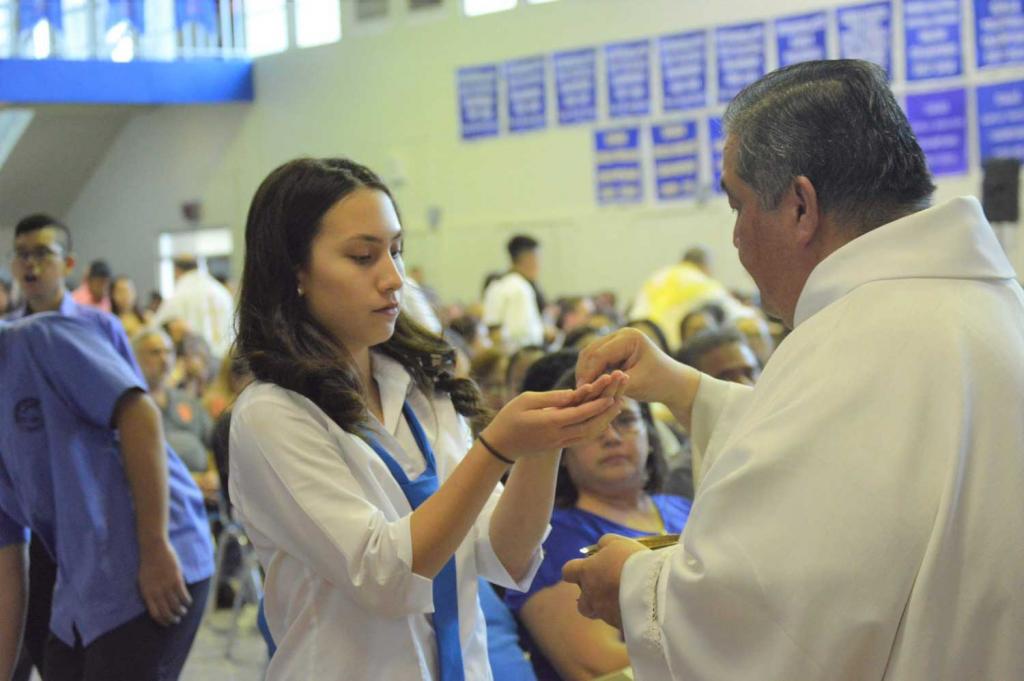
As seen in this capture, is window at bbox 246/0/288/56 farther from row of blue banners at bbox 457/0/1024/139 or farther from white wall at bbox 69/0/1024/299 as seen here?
row of blue banners at bbox 457/0/1024/139

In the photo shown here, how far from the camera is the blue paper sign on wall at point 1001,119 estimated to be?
477 inches

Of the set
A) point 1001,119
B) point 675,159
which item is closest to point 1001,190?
point 1001,119

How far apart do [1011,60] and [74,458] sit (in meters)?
11.1

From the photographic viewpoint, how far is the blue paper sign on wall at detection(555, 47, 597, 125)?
14.7m

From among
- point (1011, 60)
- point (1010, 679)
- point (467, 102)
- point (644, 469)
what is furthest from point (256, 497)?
point (467, 102)

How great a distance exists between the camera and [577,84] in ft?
48.7

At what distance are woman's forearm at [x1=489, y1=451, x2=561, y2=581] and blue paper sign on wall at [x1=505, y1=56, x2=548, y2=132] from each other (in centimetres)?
1319

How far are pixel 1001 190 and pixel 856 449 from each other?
304 inches

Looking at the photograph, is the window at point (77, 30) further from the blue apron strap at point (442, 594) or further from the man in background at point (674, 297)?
the blue apron strap at point (442, 594)

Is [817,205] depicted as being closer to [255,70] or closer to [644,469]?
[644,469]

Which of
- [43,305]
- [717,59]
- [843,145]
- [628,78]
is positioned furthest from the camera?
[628,78]

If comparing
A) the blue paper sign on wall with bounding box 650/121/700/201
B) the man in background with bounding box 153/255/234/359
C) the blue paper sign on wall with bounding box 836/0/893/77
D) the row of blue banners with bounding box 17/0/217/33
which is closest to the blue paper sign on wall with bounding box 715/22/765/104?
the blue paper sign on wall with bounding box 650/121/700/201

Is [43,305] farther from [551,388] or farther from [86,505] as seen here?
[551,388]

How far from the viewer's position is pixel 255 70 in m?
17.9
